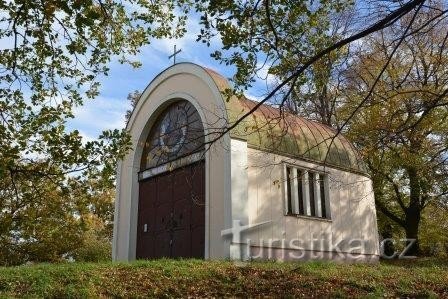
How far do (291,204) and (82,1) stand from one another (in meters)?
9.69

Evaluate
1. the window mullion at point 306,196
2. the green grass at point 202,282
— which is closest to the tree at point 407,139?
the window mullion at point 306,196

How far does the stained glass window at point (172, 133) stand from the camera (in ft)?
49.4

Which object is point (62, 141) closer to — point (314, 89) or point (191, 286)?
point (191, 286)

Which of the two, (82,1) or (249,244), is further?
(249,244)

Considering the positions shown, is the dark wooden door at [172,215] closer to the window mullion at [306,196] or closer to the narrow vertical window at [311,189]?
the window mullion at [306,196]

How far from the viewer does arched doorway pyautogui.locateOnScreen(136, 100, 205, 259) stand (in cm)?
1412

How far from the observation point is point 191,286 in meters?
8.89

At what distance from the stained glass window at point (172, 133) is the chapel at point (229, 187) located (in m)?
0.04

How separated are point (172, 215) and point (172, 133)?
2.68 metres

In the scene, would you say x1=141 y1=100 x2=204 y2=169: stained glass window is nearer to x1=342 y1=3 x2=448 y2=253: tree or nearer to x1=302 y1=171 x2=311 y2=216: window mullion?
x1=302 y1=171 x2=311 y2=216: window mullion

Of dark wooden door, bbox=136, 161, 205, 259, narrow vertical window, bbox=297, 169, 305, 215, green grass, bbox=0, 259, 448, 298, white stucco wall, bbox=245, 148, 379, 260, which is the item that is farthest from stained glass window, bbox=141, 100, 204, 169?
green grass, bbox=0, 259, 448, 298

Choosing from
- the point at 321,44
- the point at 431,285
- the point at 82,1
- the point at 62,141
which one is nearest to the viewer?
the point at 82,1

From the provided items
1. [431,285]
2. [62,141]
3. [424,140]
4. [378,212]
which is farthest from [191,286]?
[378,212]

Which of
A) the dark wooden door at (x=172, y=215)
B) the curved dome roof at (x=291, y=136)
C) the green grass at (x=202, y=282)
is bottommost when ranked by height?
the green grass at (x=202, y=282)
